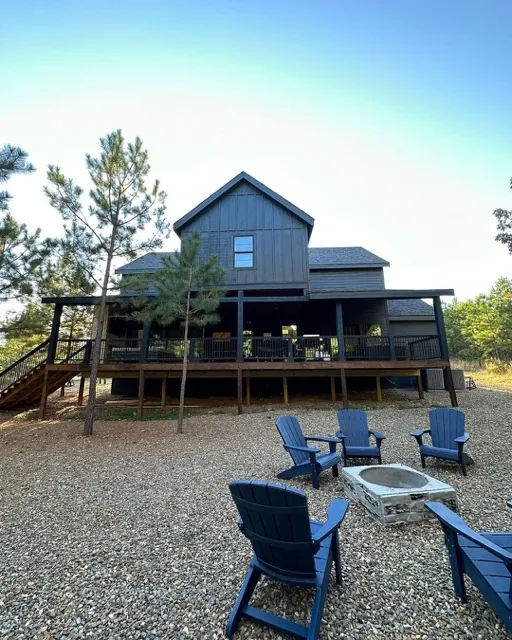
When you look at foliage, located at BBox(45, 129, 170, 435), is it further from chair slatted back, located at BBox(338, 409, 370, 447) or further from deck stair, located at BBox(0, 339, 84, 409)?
chair slatted back, located at BBox(338, 409, 370, 447)

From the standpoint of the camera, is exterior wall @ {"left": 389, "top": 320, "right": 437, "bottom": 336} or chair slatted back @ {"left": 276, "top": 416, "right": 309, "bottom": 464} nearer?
chair slatted back @ {"left": 276, "top": 416, "right": 309, "bottom": 464}

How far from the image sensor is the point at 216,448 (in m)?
6.73

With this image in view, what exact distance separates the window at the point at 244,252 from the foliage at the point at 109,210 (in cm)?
413

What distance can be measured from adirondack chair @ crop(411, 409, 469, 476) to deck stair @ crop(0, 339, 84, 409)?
1133cm

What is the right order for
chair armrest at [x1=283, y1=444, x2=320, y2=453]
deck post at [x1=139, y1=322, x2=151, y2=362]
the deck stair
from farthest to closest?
the deck stair < deck post at [x1=139, y1=322, x2=151, y2=362] < chair armrest at [x1=283, y1=444, x2=320, y2=453]

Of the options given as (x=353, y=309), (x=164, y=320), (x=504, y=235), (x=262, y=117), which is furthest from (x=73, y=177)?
(x=504, y=235)

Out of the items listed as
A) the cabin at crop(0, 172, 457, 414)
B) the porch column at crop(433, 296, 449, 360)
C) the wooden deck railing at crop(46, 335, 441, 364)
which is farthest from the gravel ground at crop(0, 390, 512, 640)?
the wooden deck railing at crop(46, 335, 441, 364)

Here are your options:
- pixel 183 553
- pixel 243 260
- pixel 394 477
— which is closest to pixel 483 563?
pixel 394 477

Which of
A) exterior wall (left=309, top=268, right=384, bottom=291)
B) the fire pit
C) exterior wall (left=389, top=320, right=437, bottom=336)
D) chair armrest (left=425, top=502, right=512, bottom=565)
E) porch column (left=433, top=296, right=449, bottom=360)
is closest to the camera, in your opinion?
chair armrest (left=425, top=502, right=512, bottom=565)

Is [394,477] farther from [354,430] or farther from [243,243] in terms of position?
[243,243]

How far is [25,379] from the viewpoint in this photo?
37.0 ft

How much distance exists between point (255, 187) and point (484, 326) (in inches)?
1233

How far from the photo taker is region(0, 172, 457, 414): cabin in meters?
10.6

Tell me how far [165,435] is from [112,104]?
31.8 ft
